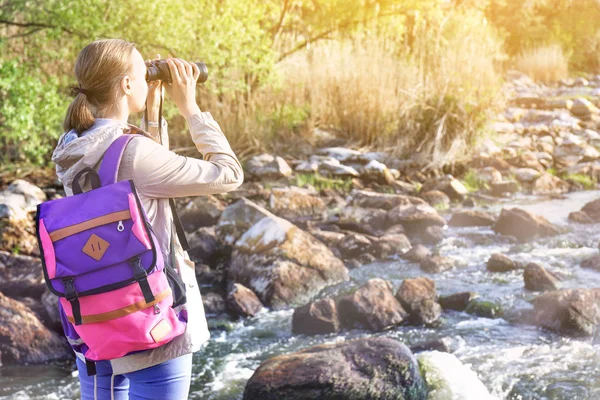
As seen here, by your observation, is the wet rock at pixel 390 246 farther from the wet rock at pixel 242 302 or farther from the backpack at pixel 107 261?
the backpack at pixel 107 261

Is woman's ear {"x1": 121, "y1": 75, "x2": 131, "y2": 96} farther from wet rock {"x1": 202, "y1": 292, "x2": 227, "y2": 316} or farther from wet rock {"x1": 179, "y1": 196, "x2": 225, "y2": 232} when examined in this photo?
wet rock {"x1": 179, "y1": 196, "x2": 225, "y2": 232}

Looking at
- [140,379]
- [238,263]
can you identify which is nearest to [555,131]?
[238,263]

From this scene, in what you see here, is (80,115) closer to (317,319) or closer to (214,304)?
(317,319)

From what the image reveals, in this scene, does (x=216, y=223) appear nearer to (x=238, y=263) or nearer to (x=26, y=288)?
(x=238, y=263)

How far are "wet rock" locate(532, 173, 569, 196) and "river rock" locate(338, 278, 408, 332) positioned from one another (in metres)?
4.68

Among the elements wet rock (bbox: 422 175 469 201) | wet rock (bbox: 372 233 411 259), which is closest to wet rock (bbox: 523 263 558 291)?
wet rock (bbox: 372 233 411 259)

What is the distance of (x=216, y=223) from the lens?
7199 mm

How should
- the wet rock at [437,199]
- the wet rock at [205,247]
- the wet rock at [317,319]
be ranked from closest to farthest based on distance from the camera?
the wet rock at [317,319]
the wet rock at [205,247]
the wet rock at [437,199]

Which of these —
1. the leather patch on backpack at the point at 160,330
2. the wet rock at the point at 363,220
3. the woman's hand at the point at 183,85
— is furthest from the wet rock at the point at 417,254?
the leather patch on backpack at the point at 160,330

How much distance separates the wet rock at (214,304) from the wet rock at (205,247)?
1015 millimetres

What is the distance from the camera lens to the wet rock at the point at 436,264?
5.89 meters

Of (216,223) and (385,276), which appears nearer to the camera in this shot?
(385,276)

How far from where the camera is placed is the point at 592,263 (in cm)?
578

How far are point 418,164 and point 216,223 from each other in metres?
3.20
